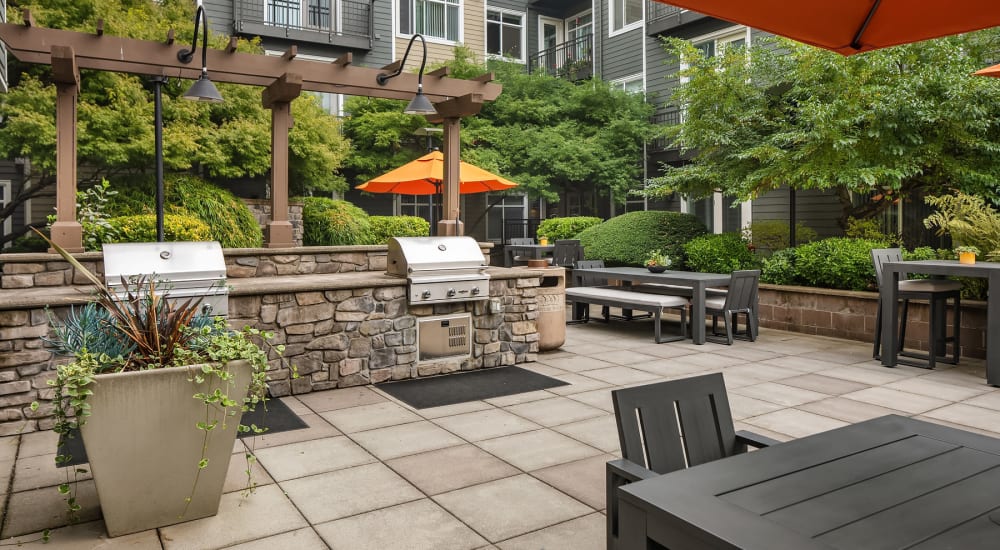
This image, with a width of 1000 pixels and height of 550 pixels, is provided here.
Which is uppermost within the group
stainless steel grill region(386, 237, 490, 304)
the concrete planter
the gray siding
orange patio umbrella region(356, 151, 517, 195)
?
orange patio umbrella region(356, 151, 517, 195)

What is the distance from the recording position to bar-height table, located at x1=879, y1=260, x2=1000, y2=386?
5.49 meters

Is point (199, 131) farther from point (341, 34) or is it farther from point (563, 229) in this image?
point (563, 229)

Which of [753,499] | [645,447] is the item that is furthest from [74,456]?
[753,499]

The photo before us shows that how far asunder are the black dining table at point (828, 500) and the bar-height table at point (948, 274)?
4.28m

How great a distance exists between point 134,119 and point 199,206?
1439 mm

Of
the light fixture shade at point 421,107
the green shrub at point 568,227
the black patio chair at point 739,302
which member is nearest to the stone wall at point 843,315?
the black patio chair at point 739,302

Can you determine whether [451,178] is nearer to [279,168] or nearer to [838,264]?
[279,168]

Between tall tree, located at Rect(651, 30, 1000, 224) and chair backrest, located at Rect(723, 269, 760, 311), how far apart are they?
1.81 metres

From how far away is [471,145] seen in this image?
573 inches

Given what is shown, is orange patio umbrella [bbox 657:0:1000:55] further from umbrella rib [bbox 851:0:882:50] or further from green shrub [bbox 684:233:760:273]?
green shrub [bbox 684:233:760:273]

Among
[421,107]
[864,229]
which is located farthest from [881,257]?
[421,107]

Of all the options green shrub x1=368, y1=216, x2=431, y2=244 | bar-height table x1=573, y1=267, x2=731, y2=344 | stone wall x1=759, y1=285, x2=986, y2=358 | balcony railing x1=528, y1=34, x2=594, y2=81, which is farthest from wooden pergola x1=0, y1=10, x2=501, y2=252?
balcony railing x1=528, y1=34, x2=594, y2=81

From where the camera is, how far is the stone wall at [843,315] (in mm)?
6590

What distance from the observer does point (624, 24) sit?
52.9 feet
